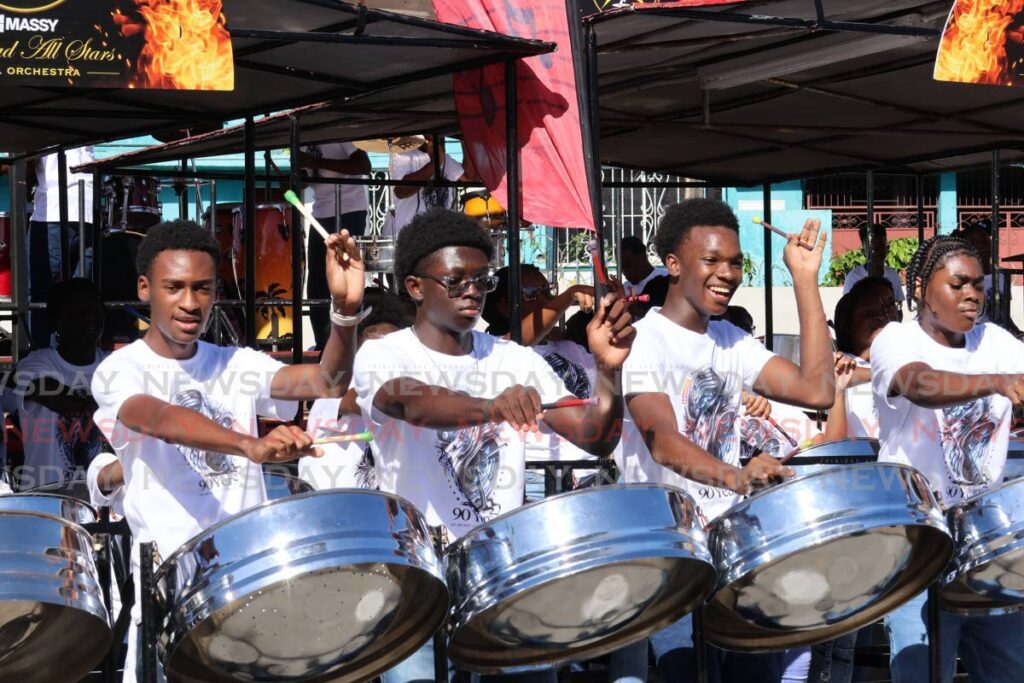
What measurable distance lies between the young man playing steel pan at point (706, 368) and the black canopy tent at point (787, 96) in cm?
96

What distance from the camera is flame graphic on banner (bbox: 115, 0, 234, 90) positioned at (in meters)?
2.78

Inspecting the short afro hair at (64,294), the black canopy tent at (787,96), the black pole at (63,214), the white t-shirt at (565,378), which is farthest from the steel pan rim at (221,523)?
the black pole at (63,214)

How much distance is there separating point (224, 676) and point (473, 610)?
37 cm

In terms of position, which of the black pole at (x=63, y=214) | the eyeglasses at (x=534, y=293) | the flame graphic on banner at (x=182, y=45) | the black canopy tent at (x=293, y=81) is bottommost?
the eyeglasses at (x=534, y=293)

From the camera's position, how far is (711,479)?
2.23 meters

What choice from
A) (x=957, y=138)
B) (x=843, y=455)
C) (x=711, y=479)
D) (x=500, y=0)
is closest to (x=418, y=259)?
(x=711, y=479)

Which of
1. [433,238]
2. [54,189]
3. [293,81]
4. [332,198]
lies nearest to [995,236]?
[332,198]

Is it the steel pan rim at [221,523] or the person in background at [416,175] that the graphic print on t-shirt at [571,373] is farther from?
the person in background at [416,175]

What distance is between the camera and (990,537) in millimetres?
2338

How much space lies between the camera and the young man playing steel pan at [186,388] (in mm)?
2197

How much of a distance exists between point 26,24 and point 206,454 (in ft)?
3.34

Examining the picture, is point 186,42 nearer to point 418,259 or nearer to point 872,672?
point 418,259

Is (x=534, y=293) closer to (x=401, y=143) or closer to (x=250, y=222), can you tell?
(x=250, y=222)

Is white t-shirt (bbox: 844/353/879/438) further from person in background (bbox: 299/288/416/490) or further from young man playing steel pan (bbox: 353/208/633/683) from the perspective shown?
young man playing steel pan (bbox: 353/208/633/683)
